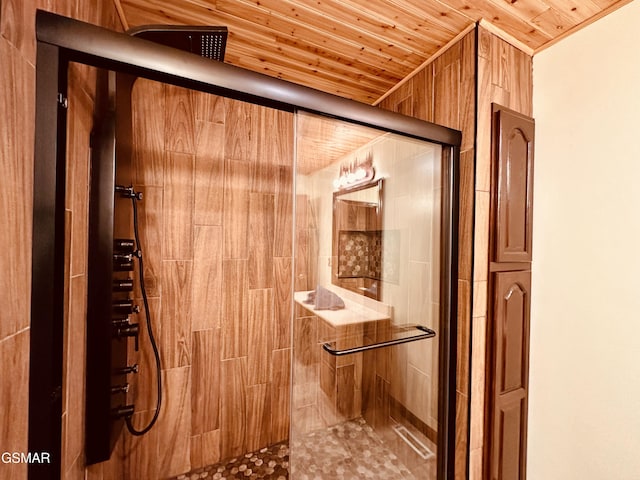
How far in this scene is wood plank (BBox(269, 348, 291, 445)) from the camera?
1787 millimetres

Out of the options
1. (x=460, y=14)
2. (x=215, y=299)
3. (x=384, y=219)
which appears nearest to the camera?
(x=460, y=14)

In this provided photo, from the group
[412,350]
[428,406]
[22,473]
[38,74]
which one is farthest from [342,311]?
[38,74]

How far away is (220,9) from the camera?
3.96ft

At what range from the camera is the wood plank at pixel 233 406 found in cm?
165

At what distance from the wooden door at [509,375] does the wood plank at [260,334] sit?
130cm

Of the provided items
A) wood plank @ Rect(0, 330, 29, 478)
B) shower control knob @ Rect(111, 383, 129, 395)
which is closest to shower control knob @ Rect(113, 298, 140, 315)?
shower control knob @ Rect(111, 383, 129, 395)

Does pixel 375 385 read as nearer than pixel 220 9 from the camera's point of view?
No

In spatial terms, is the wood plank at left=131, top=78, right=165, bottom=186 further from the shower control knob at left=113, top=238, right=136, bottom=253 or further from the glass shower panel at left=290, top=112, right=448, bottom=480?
the glass shower panel at left=290, top=112, right=448, bottom=480

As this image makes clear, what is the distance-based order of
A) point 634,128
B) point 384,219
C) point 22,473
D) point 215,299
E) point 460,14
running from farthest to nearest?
point 215,299, point 384,219, point 460,14, point 634,128, point 22,473

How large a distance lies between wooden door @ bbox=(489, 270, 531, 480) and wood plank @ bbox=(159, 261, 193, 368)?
1685 millimetres

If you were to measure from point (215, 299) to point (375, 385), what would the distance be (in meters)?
1.07

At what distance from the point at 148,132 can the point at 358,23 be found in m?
1.29

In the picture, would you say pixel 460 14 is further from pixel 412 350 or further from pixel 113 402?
pixel 113 402

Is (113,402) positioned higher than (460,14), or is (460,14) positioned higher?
(460,14)
